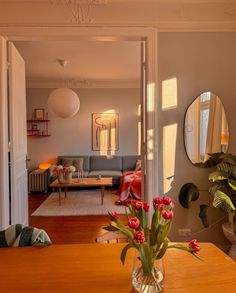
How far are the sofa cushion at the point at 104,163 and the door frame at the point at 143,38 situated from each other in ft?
13.3

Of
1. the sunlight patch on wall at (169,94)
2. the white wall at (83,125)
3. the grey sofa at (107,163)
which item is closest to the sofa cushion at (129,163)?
the grey sofa at (107,163)

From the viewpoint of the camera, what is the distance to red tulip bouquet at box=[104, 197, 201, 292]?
0.97m

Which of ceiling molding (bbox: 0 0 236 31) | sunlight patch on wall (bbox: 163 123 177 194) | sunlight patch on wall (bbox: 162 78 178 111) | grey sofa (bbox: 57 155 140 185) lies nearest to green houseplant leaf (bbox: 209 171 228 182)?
sunlight patch on wall (bbox: 163 123 177 194)

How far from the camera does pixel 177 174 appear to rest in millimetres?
2961

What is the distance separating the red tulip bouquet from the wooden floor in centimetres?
264

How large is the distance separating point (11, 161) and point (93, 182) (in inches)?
106

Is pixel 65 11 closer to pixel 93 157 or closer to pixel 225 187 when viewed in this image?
pixel 225 187

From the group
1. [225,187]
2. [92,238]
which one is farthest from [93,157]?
[225,187]

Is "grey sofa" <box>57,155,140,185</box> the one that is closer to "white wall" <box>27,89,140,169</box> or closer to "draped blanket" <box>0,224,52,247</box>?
"white wall" <box>27,89,140,169</box>

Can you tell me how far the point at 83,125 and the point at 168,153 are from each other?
14.7ft

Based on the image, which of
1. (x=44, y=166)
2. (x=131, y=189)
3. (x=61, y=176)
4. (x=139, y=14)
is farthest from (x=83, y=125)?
(x=139, y=14)

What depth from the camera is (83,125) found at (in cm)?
713

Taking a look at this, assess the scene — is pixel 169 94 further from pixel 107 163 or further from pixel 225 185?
pixel 107 163

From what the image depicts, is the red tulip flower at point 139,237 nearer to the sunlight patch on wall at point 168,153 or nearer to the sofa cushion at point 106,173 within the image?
the sunlight patch on wall at point 168,153
